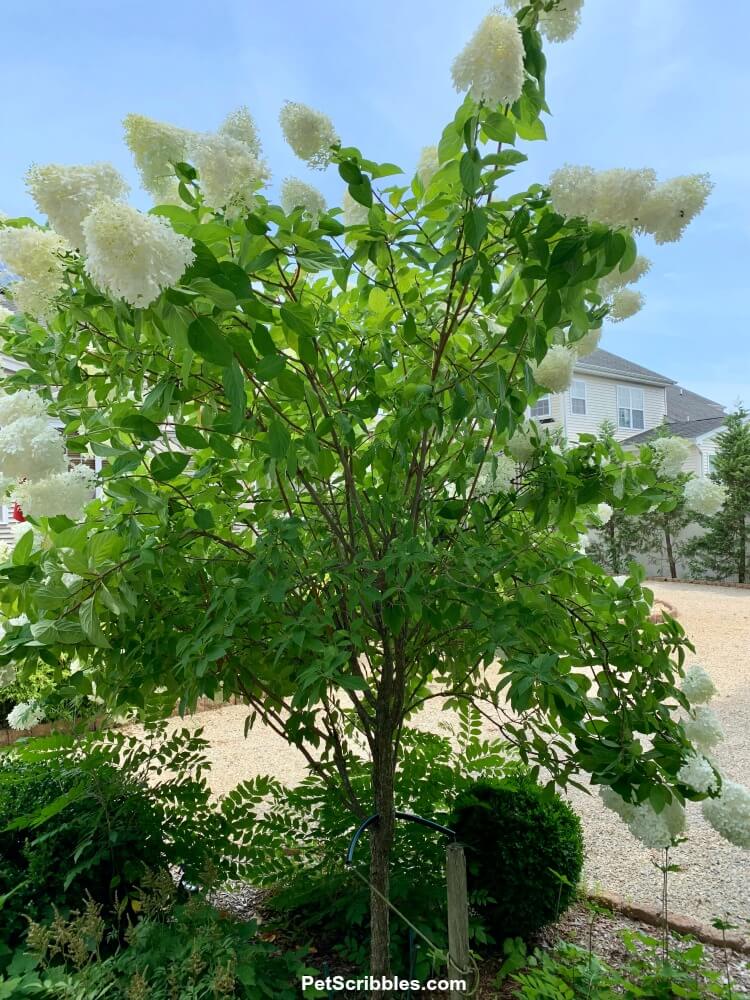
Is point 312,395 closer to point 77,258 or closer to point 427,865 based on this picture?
point 77,258

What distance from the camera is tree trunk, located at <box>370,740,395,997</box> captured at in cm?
Result: 186

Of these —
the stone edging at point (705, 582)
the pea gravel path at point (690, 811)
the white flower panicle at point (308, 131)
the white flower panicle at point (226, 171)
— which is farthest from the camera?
the stone edging at point (705, 582)

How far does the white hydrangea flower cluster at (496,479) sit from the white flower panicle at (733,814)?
42.8 inches

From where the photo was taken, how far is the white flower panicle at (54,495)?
1416 mm

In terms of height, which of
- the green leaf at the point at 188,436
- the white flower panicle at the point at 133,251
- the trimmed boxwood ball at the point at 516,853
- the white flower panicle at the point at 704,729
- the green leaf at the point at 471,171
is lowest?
the trimmed boxwood ball at the point at 516,853

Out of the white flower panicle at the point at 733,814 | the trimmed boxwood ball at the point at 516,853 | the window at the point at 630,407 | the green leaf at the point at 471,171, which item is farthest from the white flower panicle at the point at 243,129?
the window at the point at 630,407

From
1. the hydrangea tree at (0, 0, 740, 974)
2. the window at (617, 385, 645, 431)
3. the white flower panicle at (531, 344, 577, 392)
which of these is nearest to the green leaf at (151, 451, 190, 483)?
the hydrangea tree at (0, 0, 740, 974)

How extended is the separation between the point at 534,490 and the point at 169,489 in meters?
0.87

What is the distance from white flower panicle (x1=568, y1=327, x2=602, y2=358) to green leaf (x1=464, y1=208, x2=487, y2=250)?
58 cm

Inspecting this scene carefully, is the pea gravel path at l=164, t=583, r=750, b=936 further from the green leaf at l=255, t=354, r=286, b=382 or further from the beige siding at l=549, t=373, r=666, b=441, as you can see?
the beige siding at l=549, t=373, r=666, b=441

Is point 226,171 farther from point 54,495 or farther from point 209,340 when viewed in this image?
point 54,495

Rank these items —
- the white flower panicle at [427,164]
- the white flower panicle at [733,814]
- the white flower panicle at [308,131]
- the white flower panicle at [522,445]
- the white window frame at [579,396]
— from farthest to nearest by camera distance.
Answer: the white window frame at [579,396]
the white flower panicle at [733,814]
the white flower panicle at [522,445]
the white flower panicle at [427,164]
the white flower panicle at [308,131]

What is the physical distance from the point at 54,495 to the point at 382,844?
1.24 meters

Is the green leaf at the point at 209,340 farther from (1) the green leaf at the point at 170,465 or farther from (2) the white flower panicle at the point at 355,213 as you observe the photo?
(2) the white flower panicle at the point at 355,213
